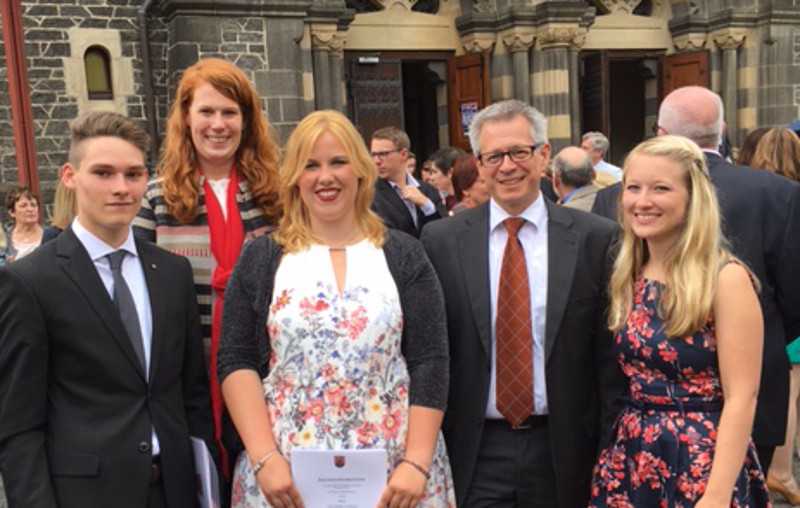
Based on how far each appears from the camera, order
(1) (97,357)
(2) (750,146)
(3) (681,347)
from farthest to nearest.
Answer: (2) (750,146) < (3) (681,347) < (1) (97,357)

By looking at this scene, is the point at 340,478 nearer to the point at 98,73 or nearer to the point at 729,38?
the point at 98,73

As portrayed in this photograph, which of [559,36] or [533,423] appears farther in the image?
[559,36]

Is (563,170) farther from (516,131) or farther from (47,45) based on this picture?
(47,45)

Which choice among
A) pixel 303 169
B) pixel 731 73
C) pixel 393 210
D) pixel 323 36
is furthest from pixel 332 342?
pixel 731 73

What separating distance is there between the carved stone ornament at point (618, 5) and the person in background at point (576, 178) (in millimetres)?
7904

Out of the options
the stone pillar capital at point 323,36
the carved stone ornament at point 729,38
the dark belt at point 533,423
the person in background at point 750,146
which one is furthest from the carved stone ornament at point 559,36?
the dark belt at point 533,423

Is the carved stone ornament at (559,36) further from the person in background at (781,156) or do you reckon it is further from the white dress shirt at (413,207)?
the person in background at (781,156)

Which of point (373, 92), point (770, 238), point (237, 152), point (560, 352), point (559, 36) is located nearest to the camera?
point (560, 352)

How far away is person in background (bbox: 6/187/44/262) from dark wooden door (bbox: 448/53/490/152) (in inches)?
244

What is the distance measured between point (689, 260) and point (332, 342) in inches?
40.1

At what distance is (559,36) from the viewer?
10.9 metres

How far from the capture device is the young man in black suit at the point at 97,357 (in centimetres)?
195

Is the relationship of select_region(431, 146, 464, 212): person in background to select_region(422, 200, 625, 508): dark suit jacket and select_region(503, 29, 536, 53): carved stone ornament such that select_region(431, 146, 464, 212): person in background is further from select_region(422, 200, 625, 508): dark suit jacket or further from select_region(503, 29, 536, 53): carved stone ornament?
select_region(422, 200, 625, 508): dark suit jacket

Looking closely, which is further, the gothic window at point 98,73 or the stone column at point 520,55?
the stone column at point 520,55
